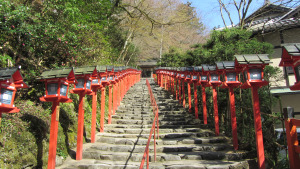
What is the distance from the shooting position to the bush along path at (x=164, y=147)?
17.4ft

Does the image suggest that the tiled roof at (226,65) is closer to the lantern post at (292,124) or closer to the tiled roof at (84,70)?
the lantern post at (292,124)

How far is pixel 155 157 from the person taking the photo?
5.60 m

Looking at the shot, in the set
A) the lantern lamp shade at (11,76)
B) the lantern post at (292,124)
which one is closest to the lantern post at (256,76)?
the lantern post at (292,124)

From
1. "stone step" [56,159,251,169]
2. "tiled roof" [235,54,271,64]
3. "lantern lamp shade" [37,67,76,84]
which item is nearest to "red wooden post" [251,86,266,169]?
"stone step" [56,159,251,169]

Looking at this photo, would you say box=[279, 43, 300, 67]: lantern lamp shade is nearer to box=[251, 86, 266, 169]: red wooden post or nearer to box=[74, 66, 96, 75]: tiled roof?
box=[251, 86, 266, 169]: red wooden post

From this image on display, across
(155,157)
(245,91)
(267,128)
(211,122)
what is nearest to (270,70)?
(245,91)

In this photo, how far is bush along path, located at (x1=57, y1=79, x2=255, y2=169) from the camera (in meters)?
5.29

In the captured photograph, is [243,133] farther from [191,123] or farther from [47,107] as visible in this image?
[47,107]

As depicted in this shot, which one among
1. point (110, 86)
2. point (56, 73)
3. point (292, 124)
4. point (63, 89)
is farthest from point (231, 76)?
point (110, 86)

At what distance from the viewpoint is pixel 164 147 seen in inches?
243

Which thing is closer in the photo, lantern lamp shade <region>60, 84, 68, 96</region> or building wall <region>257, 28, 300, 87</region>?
lantern lamp shade <region>60, 84, 68, 96</region>

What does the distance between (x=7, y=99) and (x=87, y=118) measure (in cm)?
466

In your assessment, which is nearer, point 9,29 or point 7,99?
point 7,99

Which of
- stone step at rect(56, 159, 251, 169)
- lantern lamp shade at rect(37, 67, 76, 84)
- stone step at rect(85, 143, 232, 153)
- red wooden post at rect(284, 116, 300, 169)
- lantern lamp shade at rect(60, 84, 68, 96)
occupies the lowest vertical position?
stone step at rect(56, 159, 251, 169)
